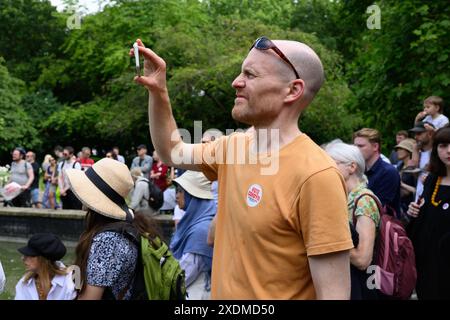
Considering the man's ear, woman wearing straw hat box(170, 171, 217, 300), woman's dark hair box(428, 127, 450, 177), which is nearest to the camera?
the man's ear

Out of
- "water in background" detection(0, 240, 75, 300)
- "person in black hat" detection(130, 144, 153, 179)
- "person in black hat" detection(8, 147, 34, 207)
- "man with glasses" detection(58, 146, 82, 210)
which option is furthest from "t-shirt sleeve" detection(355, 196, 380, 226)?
"person in black hat" detection(8, 147, 34, 207)

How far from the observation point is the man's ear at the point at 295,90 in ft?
8.84

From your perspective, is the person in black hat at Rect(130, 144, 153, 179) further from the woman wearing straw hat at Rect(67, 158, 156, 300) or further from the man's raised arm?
the man's raised arm

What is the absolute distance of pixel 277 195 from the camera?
2.54m

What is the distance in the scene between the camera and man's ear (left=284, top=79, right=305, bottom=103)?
2.70m

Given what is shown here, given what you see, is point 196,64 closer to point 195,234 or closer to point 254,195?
point 195,234

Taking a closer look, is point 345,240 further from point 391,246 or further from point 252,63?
point 391,246

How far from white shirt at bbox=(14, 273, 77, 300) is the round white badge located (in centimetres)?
244

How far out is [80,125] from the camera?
3306cm

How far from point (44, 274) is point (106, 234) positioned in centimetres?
128

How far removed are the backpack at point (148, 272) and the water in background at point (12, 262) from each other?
5989 millimetres

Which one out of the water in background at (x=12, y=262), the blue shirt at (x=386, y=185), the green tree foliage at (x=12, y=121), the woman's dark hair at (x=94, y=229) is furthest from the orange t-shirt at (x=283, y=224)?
the green tree foliage at (x=12, y=121)

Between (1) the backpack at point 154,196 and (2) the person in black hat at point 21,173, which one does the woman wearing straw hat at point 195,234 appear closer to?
(1) the backpack at point 154,196
